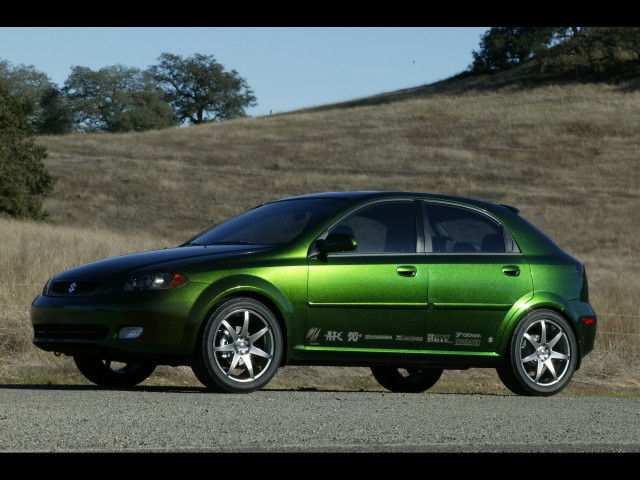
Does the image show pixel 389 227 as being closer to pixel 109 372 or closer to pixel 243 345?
pixel 243 345

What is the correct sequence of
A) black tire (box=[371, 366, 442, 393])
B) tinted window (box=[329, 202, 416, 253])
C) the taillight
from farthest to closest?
black tire (box=[371, 366, 442, 393]), the taillight, tinted window (box=[329, 202, 416, 253])

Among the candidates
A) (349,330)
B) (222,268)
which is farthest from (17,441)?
(349,330)

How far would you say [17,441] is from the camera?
5.79m

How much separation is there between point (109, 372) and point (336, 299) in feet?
7.01

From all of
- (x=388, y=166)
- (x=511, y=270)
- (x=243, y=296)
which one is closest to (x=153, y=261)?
(x=243, y=296)

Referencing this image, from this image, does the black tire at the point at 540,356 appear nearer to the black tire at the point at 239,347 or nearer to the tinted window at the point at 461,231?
the tinted window at the point at 461,231

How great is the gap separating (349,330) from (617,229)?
34.5m

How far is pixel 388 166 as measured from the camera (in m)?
55.9

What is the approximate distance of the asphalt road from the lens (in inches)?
233

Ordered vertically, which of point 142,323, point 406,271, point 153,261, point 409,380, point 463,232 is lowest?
point 409,380

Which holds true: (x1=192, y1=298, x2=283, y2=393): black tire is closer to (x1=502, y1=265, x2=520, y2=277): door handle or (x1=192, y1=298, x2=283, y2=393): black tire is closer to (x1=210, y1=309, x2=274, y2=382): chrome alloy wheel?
(x1=210, y1=309, x2=274, y2=382): chrome alloy wheel

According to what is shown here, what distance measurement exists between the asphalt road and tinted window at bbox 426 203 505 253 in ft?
4.58

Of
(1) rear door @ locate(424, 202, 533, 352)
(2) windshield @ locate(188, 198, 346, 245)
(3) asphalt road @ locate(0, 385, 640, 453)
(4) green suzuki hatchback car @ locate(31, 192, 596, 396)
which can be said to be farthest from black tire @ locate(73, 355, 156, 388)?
(1) rear door @ locate(424, 202, 533, 352)
